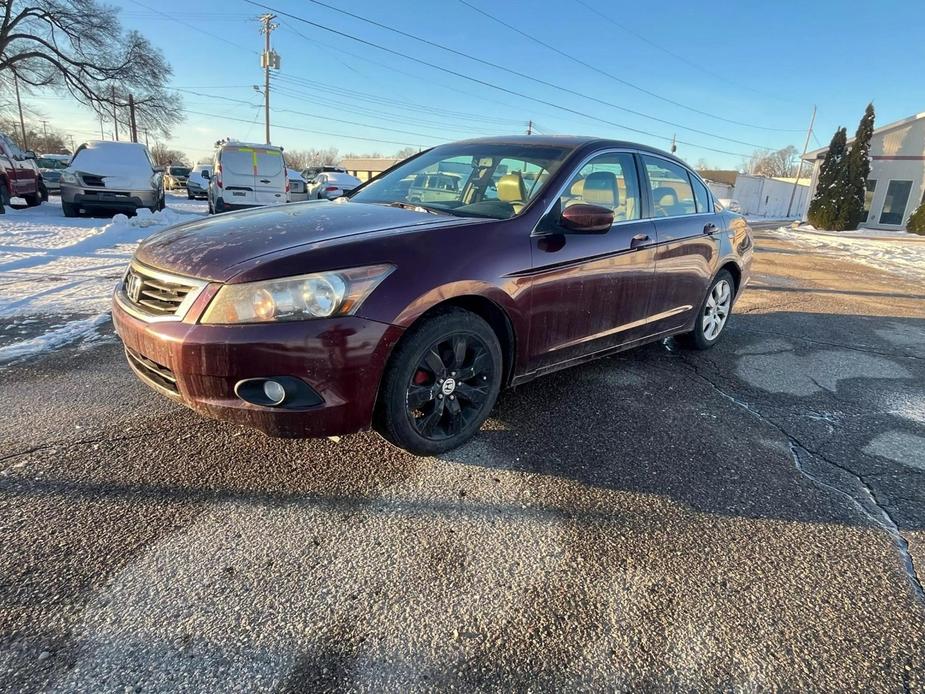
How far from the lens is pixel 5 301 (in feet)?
17.0

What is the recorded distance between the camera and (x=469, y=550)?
7.10ft

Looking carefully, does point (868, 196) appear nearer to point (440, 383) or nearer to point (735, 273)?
point (735, 273)

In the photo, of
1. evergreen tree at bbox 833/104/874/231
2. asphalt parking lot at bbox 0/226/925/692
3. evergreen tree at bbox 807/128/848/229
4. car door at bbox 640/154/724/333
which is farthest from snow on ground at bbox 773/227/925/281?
asphalt parking lot at bbox 0/226/925/692

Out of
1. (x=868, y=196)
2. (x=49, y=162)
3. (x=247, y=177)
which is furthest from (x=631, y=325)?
(x=49, y=162)

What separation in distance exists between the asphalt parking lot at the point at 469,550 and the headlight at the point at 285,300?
79 cm

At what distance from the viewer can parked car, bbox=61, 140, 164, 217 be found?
12.1 meters

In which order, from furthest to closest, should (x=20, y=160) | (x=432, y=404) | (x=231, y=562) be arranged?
(x=20, y=160) → (x=432, y=404) → (x=231, y=562)

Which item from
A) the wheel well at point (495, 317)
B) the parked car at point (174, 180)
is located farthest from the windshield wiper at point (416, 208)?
the parked car at point (174, 180)

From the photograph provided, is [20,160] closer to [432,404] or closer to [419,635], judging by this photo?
[432,404]

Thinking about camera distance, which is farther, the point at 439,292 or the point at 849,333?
the point at 849,333

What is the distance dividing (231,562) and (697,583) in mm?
1699

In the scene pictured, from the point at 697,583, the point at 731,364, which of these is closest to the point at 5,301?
the point at 697,583

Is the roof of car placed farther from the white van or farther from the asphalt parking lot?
the white van

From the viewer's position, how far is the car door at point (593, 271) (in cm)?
306
